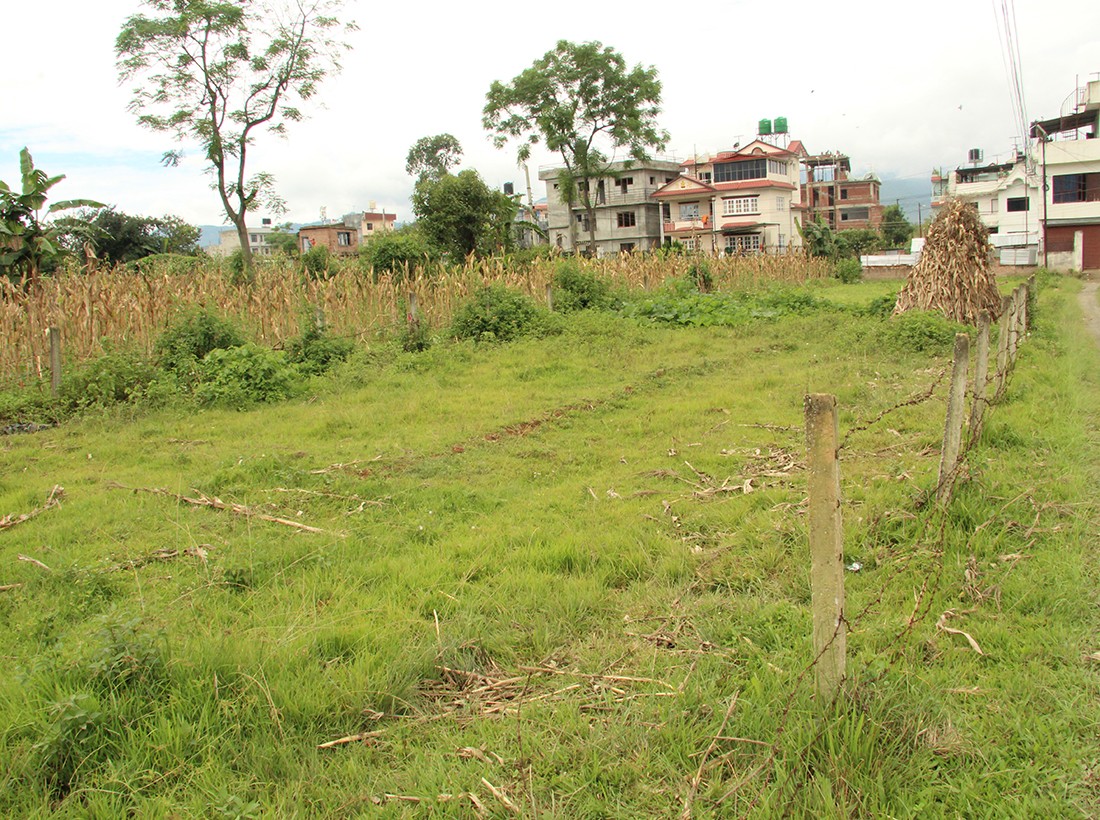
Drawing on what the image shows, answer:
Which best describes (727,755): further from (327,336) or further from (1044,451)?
(327,336)

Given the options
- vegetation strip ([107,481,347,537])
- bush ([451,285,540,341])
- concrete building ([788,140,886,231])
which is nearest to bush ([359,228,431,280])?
bush ([451,285,540,341])

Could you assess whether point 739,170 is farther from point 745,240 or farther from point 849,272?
point 849,272

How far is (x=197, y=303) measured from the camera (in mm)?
13883

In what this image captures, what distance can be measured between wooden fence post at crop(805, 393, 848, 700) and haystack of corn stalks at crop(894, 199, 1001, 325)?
47.1 feet

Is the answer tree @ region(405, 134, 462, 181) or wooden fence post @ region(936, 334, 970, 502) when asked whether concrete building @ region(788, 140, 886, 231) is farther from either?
wooden fence post @ region(936, 334, 970, 502)

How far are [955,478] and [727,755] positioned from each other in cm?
316

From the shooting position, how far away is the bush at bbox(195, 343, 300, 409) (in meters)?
10.9

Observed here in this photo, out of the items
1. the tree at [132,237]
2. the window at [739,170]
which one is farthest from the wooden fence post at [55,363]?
the window at [739,170]

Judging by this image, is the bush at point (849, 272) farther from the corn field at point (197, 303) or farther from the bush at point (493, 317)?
the bush at point (493, 317)

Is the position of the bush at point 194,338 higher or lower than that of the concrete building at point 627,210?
lower

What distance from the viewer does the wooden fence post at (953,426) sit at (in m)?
4.96

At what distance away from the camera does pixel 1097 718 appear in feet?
10.1

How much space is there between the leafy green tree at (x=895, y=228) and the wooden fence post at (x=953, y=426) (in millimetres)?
71422

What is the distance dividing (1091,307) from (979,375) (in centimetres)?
1943
